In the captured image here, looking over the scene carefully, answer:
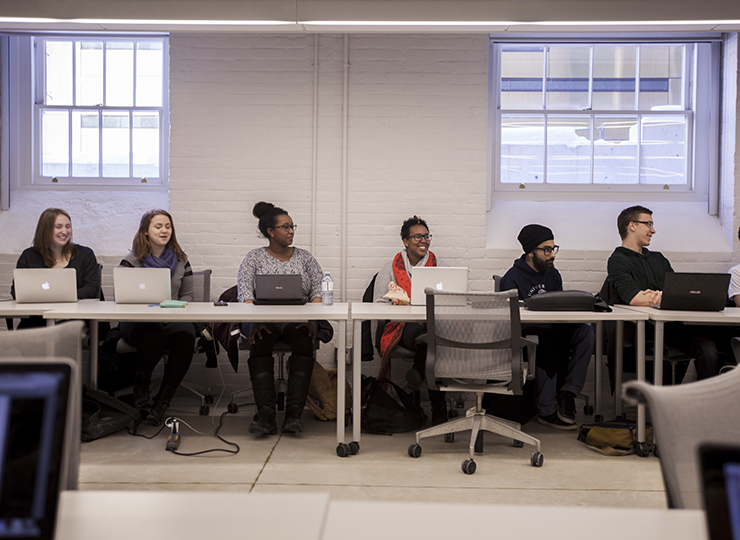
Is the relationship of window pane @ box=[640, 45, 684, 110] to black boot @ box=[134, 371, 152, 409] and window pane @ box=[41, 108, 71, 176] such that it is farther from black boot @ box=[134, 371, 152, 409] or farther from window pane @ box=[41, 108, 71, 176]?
window pane @ box=[41, 108, 71, 176]

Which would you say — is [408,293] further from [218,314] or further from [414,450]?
[218,314]

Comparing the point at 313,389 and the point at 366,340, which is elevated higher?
the point at 366,340

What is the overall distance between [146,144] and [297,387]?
2776 mm

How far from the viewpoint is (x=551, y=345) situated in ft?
12.6

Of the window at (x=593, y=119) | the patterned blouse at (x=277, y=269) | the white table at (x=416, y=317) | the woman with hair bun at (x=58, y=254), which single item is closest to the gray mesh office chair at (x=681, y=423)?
the white table at (x=416, y=317)

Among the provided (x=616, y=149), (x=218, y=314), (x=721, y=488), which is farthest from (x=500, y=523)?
(x=616, y=149)

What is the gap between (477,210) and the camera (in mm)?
4703

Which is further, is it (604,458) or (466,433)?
(466,433)

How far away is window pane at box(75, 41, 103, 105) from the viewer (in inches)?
197

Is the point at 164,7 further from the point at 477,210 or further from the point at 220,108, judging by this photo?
the point at 477,210

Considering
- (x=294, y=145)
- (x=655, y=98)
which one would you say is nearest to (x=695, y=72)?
(x=655, y=98)

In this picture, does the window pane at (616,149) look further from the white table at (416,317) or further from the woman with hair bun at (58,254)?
the woman with hair bun at (58,254)

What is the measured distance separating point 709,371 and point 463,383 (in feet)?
5.24

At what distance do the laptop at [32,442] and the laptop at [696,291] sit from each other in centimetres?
330
